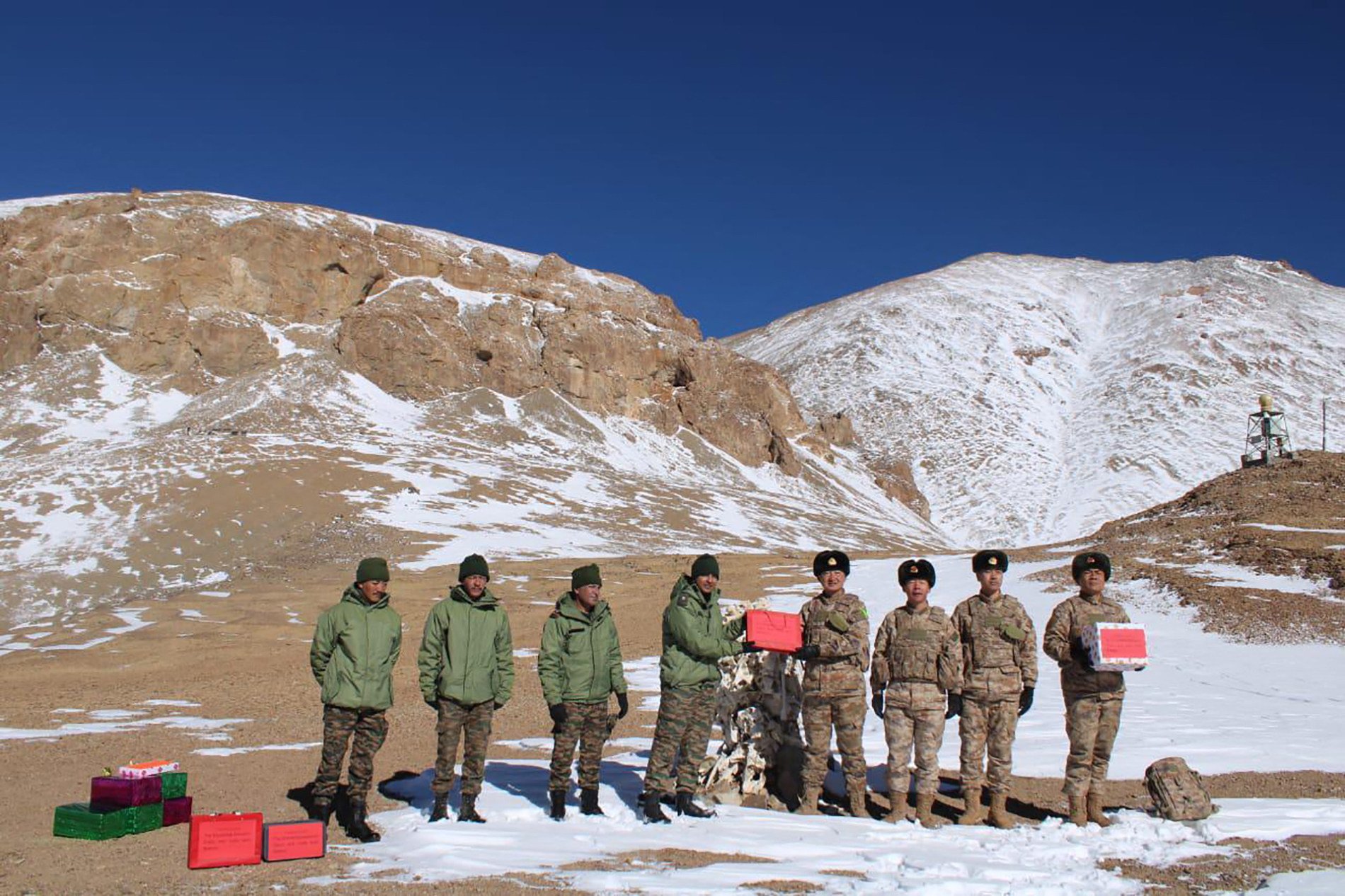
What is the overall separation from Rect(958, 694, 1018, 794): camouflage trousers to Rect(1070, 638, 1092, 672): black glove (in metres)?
0.61

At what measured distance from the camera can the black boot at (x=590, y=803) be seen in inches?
308

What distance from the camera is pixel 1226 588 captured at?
20125mm

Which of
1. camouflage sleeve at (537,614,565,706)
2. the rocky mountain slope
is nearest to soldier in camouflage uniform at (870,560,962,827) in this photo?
camouflage sleeve at (537,614,565,706)

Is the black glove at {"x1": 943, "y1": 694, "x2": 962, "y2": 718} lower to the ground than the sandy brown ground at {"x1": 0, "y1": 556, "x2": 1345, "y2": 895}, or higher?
higher

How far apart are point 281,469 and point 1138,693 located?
149ft

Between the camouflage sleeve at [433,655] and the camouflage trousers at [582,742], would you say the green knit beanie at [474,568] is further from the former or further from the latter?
the camouflage trousers at [582,742]

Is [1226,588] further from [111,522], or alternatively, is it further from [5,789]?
[111,522]

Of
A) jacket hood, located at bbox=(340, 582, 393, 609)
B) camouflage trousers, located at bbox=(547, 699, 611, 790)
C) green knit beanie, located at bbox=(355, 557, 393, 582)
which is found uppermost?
green knit beanie, located at bbox=(355, 557, 393, 582)

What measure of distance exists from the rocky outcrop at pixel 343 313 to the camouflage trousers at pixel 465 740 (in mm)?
65877

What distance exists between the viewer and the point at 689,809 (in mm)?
7844

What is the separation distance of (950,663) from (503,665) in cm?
375

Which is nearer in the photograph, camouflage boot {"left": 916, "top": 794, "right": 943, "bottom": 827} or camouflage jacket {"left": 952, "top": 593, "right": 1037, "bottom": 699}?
camouflage boot {"left": 916, "top": 794, "right": 943, "bottom": 827}

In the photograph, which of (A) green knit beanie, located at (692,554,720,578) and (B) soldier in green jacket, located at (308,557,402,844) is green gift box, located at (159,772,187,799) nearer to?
(B) soldier in green jacket, located at (308,557,402,844)

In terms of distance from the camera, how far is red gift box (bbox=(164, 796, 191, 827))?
7.29 metres
